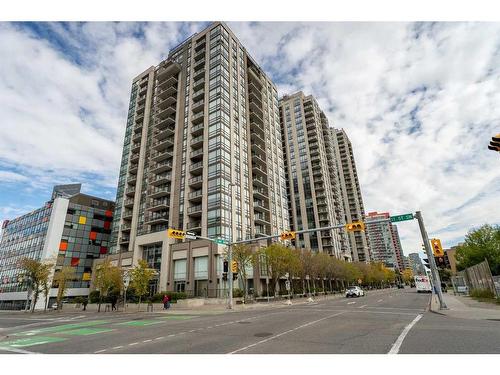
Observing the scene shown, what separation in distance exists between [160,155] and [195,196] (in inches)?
533

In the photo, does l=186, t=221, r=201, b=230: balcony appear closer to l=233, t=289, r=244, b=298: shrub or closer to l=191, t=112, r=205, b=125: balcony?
l=233, t=289, r=244, b=298: shrub

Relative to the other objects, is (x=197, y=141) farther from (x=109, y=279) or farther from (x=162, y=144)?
(x=109, y=279)

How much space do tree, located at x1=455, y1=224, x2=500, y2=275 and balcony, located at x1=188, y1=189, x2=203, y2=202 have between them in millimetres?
46352

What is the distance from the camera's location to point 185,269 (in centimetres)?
4506

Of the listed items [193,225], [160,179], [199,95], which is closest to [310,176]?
[199,95]

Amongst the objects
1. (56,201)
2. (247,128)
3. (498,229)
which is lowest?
(498,229)

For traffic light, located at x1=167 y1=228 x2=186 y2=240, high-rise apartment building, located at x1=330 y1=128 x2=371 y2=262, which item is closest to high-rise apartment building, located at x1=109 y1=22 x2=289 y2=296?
traffic light, located at x1=167 y1=228 x2=186 y2=240

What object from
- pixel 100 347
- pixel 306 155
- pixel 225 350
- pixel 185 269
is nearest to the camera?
pixel 225 350

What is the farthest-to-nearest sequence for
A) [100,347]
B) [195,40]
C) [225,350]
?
1. [195,40]
2. [100,347]
3. [225,350]

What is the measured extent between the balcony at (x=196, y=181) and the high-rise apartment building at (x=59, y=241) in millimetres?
35359

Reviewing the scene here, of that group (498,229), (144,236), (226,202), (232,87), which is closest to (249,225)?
(226,202)

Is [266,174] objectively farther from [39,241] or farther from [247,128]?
[39,241]

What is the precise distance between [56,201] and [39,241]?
9.81m

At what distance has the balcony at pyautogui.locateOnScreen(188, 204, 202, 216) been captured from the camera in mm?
49075
